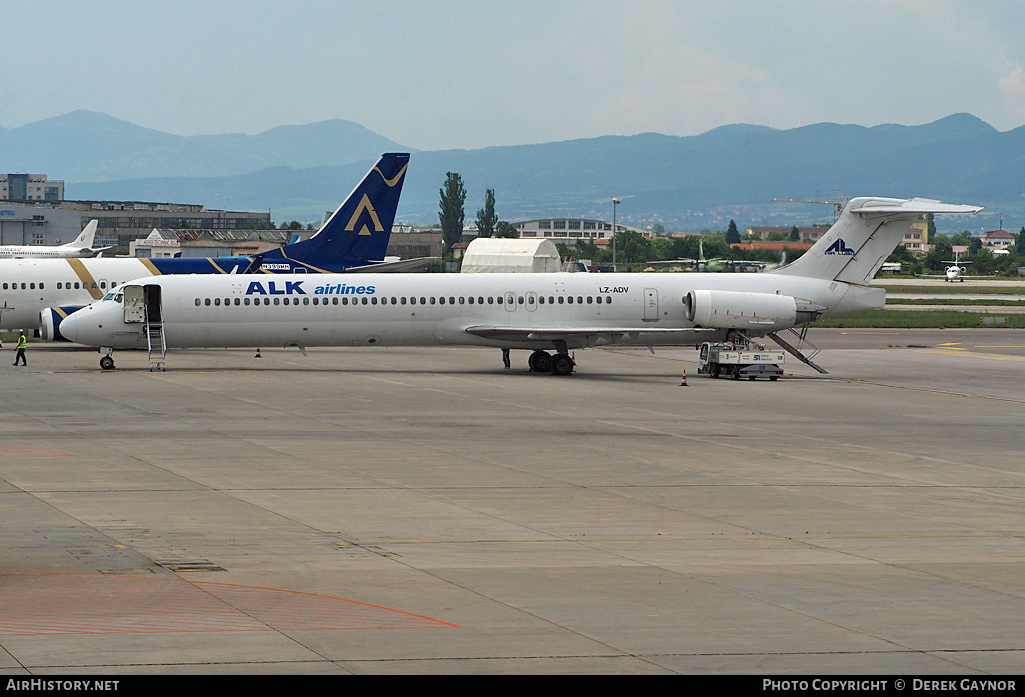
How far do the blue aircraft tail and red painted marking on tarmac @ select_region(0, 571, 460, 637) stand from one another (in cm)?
4622

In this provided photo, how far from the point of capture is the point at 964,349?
61188 millimetres

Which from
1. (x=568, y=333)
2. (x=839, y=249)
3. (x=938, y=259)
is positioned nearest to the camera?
(x=568, y=333)

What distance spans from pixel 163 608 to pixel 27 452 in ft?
45.5

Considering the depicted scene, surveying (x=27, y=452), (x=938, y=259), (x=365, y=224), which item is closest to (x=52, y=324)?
(x=365, y=224)

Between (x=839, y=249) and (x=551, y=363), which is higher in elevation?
(x=839, y=249)

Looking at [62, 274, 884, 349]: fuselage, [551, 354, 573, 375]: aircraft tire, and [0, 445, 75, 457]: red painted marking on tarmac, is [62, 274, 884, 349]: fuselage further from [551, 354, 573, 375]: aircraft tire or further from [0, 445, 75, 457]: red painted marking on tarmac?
[0, 445, 75, 457]: red painted marking on tarmac

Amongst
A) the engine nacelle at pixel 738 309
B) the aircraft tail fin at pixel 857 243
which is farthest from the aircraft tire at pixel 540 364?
the aircraft tail fin at pixel 857 243

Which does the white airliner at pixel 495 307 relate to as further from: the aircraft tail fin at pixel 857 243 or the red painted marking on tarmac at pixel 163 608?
the red painted marking on tarmac at pixel 163 608

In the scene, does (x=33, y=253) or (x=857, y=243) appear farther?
(x=33, y=253)

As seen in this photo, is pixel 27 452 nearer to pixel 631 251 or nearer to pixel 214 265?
pixel 214 265

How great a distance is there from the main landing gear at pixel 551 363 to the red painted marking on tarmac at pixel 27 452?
23.8 metres

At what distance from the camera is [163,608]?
14.1 meters

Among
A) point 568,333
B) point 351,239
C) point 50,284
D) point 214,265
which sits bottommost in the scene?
point 568,333

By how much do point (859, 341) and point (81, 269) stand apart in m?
37.9
